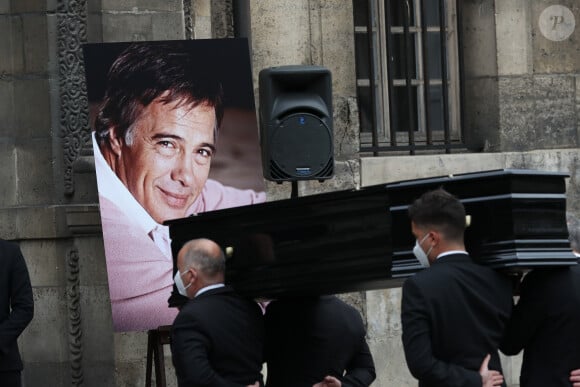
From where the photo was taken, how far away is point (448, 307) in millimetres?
6750

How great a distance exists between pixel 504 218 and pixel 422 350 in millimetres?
716

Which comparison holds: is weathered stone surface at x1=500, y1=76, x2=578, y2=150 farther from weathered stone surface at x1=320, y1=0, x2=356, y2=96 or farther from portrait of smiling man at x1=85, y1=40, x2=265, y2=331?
portrait of smiling man at x1=85, y1=40, x2=265, y2=331

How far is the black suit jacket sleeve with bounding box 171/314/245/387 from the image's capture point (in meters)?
7.20

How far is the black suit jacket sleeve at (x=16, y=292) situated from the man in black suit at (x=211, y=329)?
81.4 inches

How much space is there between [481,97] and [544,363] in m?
6.15

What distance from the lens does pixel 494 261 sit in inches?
274

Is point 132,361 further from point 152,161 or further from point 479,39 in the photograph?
point 479,39

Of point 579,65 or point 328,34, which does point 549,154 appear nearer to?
point 579,65

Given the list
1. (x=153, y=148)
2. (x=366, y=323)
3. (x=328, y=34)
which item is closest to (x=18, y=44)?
(x=153, y=148)

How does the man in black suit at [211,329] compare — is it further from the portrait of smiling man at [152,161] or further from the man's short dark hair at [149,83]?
the man's short dark hair at [149,83]

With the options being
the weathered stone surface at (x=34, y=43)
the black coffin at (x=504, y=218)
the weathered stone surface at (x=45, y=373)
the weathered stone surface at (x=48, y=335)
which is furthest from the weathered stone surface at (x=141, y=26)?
the black coffin at (x=504, y=218)

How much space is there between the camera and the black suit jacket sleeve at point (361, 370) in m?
7.79

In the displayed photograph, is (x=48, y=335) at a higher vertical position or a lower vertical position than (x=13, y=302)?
lower

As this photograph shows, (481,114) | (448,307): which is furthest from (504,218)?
(481,114)
